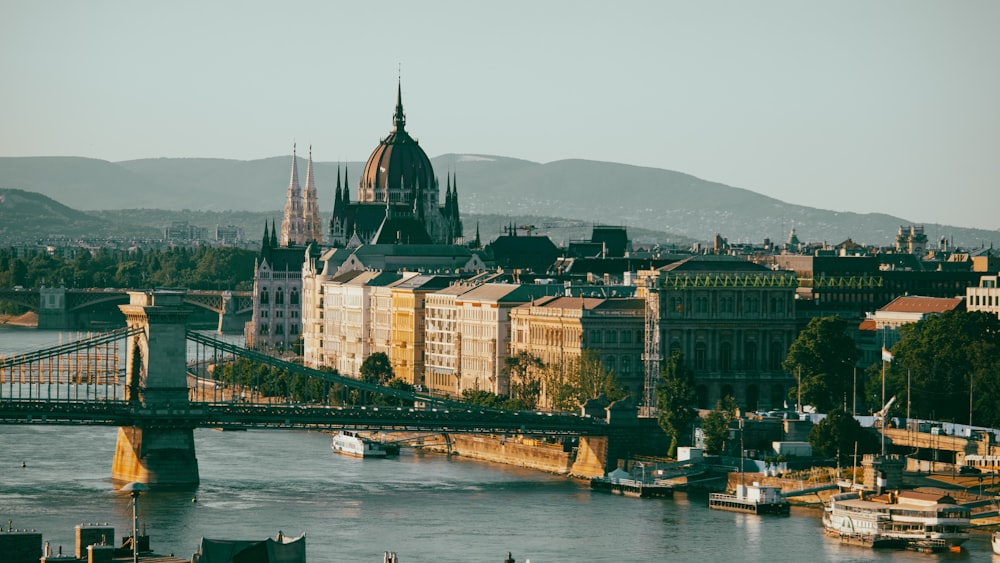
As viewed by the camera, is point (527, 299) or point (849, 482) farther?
point (527, 299)

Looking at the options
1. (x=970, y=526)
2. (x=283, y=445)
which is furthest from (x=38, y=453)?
(x=970, y=526)

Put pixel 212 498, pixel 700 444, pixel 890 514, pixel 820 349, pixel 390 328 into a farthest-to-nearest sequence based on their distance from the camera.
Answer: pixel 390 328
pixel 820 349
pixel 700 444
pixel 212 498
pixel 890 514

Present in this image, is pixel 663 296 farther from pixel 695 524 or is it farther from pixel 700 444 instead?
pixel 695 524

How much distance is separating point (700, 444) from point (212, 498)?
1620 cm

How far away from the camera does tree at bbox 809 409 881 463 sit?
2960 inches

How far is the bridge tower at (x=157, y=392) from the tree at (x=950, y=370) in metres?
21.2

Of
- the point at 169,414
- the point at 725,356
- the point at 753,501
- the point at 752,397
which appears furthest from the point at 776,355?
the point at 169,414

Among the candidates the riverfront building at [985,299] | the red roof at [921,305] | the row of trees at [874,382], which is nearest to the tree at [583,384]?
the row of trees at [874,382]

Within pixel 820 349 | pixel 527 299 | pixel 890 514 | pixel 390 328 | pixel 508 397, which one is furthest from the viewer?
pixel 390 328

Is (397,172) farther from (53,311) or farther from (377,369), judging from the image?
(377,369)

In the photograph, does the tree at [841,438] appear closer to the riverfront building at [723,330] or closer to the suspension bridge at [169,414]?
the suspension bridge at [169,414]

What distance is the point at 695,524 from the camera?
218ft

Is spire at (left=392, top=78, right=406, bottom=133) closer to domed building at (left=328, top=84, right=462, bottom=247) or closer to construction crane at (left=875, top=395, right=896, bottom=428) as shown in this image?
domed building at (left=328, top=84, right=462, bottom=247)

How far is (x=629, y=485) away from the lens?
74500 millimetres
